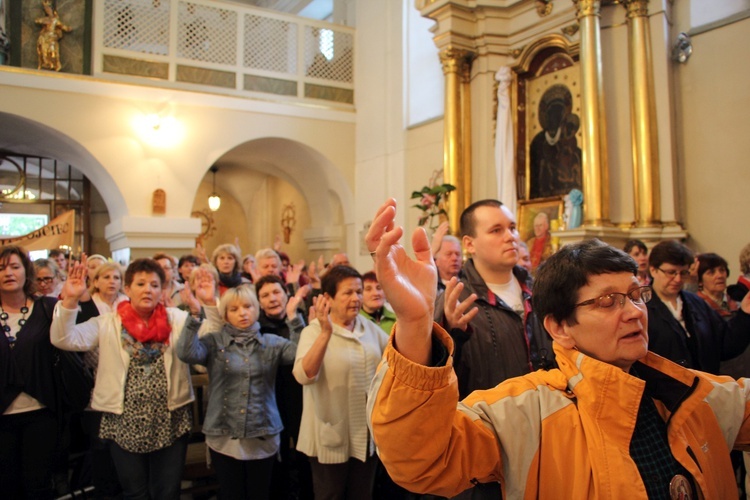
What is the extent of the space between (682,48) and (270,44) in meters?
6.07

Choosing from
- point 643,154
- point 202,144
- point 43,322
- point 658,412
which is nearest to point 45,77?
point 202,144

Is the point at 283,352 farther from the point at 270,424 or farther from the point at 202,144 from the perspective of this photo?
the point at 202,144

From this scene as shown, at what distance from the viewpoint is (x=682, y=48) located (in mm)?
5918

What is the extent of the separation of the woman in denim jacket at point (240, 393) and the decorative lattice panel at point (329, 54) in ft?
24.4

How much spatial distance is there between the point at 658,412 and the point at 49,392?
9.74 ft

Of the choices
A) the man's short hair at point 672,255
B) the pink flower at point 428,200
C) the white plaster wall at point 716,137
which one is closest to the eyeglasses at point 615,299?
the man's short hair at point 672,255

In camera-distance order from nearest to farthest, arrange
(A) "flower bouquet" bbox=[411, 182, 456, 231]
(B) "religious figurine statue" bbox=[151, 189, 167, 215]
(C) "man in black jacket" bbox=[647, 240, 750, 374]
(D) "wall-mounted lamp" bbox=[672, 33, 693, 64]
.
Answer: (C) "man in black jacket" bbox=[647, 240, 750, 374]
(D) "wall-mounted lamp" bbox=[672, 33, 693, 64]
(A) "flower bouquet" bbox=[411, 182, 456, 231]
(B) "religious figurine statue" bbox=[151, 189, 167, 215]

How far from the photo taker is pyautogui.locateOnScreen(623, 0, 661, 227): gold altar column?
19.4 feet

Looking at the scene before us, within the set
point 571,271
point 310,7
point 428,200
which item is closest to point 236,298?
point 571,271

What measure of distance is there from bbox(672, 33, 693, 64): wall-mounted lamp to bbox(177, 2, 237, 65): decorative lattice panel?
6221 millimetres

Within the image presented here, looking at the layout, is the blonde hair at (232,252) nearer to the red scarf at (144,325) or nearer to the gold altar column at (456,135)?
the red scarf at (144,325)

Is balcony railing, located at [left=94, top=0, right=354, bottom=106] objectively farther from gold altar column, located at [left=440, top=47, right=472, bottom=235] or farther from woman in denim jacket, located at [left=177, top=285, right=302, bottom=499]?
woman in denim jacket, located at [left=177, top=285, right=302, bottom=499]

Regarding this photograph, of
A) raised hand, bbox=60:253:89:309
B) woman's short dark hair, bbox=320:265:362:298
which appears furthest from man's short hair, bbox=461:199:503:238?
raised hand, bbox=60:253:89:309

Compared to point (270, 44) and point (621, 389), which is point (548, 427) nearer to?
point (621, 389)
